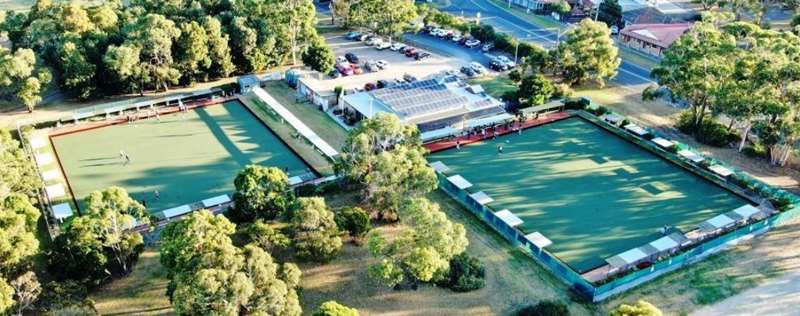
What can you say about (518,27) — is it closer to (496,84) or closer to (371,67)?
(496,84)

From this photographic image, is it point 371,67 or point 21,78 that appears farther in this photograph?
point 371,67

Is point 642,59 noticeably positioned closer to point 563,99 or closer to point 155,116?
point 563,99

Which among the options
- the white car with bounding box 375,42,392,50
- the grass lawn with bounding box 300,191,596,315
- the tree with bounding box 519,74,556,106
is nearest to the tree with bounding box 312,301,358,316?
the grass lawn with bounding box 300,191,596,315

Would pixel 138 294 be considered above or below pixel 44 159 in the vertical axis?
below

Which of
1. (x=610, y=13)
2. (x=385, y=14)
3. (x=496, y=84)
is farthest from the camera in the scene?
(x=610, y=13)

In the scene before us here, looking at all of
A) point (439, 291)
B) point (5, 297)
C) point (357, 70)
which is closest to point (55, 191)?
point (5, 297)

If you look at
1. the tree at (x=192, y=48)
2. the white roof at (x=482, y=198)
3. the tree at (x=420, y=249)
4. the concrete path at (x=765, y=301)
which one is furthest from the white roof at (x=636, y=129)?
the tree at (x=192, y=48)

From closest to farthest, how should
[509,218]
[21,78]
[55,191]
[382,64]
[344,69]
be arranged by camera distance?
1. [509,218]
2. [55,191]
3. [21,78]
4. [344,69]
5. [382,64]
